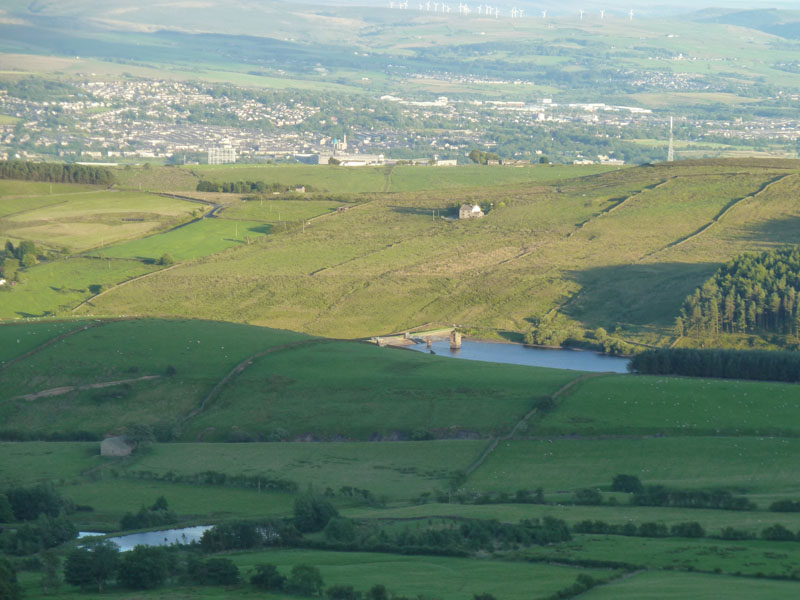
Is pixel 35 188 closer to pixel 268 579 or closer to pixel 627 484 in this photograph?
pixel 627 484

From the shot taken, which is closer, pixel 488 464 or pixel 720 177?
pixel 488 464

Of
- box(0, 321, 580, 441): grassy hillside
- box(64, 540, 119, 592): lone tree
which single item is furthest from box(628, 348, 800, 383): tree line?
box(64, 540, 119, 592): lone tree

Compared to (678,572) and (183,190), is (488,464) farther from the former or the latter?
(183,190)

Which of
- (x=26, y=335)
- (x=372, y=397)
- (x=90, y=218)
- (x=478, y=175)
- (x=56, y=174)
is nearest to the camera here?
(x=372, y=397)

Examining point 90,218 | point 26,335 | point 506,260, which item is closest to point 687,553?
point 26,335

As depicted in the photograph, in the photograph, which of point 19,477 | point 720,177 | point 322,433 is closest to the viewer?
point 19,477

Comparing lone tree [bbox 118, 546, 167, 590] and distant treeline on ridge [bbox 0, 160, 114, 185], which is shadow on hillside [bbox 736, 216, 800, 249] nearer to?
distant treeline on ridge [bbox 0, 160, 114, 185]

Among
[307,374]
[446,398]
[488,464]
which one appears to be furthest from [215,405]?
[488,464]
